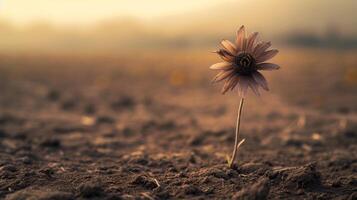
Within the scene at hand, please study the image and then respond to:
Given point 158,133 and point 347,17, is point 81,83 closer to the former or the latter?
point 158,133

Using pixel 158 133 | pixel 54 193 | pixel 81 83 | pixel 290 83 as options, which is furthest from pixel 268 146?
pixel 81 83

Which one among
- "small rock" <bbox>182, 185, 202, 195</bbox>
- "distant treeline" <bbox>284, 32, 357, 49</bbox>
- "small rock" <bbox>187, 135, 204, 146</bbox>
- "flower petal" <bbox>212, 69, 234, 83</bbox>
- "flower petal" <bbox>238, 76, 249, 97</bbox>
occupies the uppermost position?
"distant treeline" <bbox>284, 32, 357, 49</bbox>

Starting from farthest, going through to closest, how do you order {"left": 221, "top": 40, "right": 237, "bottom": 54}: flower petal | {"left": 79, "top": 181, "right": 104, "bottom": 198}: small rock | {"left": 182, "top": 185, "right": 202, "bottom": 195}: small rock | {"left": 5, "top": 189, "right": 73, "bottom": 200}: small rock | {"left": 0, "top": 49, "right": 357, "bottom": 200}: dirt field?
{"left": 221, "top": 40, "right": 237, "bottom": 54}: flower petal
{"left": 0, "top": 49, "right": 357, "bottom": 200}: dirt field
{"left": 182, "top": 185, "right": 202, "bottom": 195}: small rock
{"left": 79, "top": 181, "right": 104, "bottom": 198}: small rock
{"left": 5, "top": 189, "right": 73, "bottom": 200}: small rock

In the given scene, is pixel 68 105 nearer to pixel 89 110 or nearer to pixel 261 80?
pixel 89 110

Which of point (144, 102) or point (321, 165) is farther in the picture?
point (144, 102)

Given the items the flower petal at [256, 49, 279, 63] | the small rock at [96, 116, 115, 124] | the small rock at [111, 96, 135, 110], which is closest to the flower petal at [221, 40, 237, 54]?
the flower petal at [256, 49, 279, 63]

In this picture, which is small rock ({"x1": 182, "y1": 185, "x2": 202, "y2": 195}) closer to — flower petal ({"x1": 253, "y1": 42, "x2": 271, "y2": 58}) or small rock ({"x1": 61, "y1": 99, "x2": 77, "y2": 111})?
flower petal ({"x1": 253, "y1": 42, "x2": 271, "y2": 58})

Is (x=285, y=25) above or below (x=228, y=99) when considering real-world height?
above
